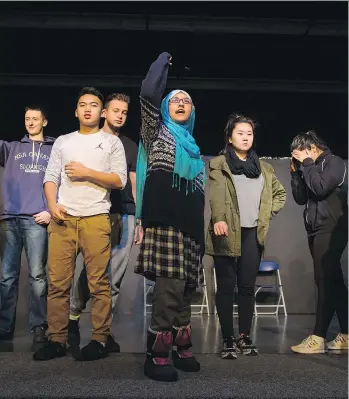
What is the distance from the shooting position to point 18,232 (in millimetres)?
3172

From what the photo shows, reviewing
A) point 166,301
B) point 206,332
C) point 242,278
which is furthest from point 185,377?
point 206,332

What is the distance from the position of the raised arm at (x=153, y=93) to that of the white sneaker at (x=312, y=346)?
151 cm

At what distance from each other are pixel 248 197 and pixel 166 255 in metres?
0.84

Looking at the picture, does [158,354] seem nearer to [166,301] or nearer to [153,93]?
[166,301]

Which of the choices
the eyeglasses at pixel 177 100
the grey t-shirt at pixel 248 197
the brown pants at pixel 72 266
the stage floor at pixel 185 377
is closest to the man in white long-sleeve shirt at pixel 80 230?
the brown pants at pixel 72 266

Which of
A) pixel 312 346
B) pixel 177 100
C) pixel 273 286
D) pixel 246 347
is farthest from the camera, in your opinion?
pixel 273 286

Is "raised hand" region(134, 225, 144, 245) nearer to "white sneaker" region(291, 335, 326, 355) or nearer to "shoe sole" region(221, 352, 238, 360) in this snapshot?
"shoe sole" region(221, 352, 238, 360)

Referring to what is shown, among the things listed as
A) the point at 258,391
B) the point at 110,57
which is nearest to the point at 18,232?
the point at 258,391

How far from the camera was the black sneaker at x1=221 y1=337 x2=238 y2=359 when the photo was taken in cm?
265

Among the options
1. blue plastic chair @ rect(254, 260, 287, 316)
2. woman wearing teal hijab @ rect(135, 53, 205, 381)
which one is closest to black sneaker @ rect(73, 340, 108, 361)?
woman wearing teal hijab @ rect(135, 53, 205, 381)

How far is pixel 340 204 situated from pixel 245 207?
59 cm

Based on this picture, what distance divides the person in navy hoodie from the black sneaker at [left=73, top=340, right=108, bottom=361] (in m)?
0.58

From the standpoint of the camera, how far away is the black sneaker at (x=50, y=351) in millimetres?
2475

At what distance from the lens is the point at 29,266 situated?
309cm
